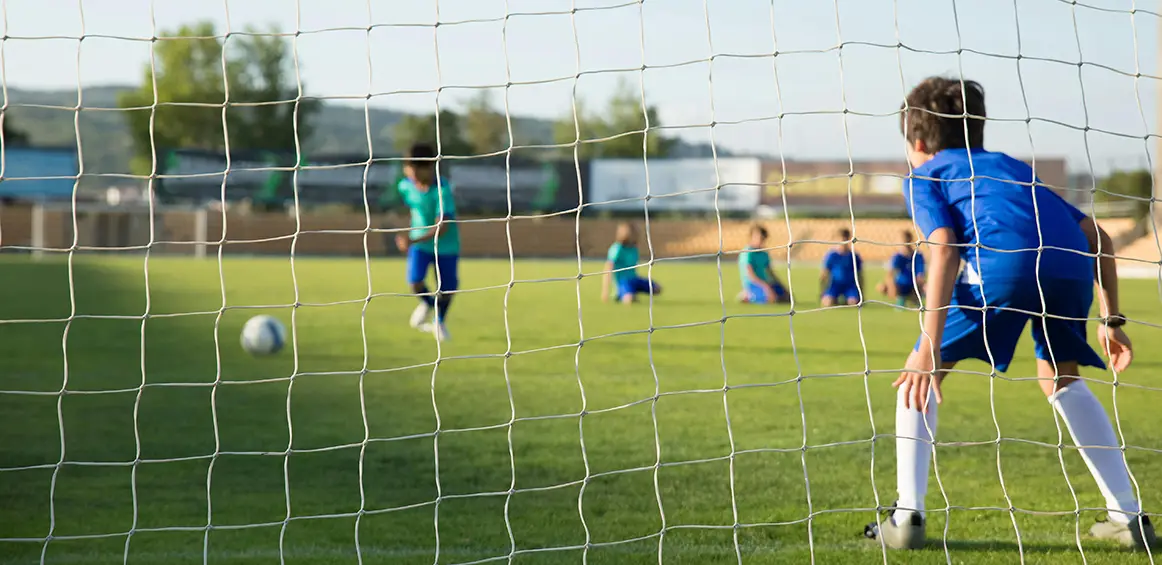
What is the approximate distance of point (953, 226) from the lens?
324 centimetres

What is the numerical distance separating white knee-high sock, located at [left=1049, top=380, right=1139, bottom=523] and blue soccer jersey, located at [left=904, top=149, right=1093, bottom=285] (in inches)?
14.3

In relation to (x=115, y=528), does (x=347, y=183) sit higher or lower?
higher

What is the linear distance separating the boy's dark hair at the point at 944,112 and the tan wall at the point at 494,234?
1412 inches

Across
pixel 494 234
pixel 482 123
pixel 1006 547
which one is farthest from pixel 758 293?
pixel 482 123

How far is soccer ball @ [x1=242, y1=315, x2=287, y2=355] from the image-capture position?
7.66 metres

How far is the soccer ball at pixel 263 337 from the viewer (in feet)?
25.1

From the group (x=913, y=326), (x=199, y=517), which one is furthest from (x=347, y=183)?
(x=199, y=517)

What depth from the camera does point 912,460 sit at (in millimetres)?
3227

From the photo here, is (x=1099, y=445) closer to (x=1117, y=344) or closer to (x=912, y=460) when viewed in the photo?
(x=1117, y=344)

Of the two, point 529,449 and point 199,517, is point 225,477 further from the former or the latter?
point 529,449

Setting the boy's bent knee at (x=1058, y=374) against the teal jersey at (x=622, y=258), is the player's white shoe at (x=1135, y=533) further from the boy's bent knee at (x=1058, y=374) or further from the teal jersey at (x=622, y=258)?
the teal jersey at (x=622, y=258)

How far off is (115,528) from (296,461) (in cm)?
103

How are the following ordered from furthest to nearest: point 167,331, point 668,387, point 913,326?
point 913,326 → point 167,331 → point 668,387

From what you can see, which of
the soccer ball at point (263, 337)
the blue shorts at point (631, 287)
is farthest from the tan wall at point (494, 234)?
the soccer ball at point (263, 337)
